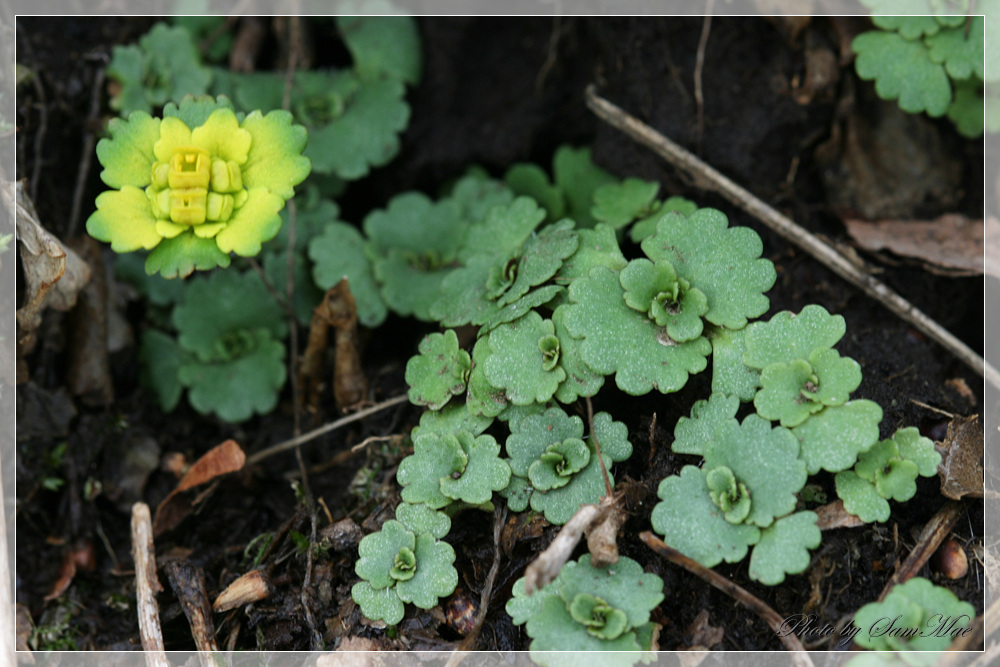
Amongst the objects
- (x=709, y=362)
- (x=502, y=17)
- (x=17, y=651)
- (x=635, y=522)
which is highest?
(x=502, y=17)

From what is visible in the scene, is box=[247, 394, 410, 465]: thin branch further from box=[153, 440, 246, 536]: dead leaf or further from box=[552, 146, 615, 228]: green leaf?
box=[552, 146, 615, 228]: green leaf

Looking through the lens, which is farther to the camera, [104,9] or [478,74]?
[478,74]

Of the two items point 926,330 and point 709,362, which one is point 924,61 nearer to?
point 926,330

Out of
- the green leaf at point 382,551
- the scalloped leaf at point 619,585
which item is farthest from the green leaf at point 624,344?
the green leaf at point 382,551

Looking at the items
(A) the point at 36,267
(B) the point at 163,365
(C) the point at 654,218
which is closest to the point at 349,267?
(B) the point at 163,365

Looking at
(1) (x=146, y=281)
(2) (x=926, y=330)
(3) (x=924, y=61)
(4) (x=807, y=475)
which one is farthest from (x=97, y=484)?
(3) (x=924, y=61)
